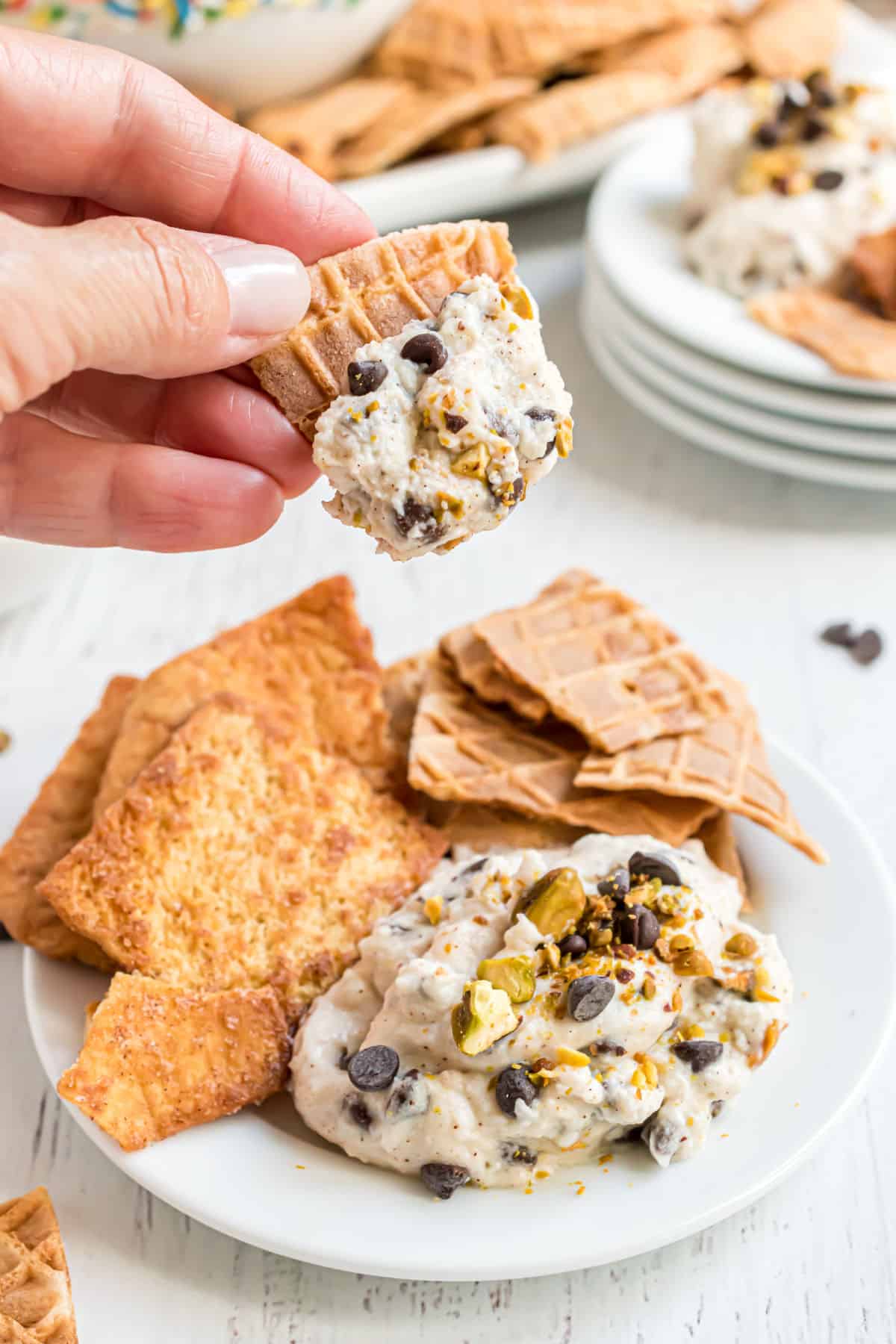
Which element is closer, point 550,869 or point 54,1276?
point 54,1276

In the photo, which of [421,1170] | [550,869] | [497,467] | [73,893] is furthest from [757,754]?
[73,893]

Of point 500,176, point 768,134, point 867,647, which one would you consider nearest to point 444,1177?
point 867,647

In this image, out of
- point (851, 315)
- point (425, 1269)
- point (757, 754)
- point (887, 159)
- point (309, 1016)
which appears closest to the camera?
point (425, 1269)

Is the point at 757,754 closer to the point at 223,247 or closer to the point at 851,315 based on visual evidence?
the point at 223,247

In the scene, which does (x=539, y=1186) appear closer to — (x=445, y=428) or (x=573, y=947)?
(x=573, y=947)

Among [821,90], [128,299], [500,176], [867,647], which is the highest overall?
[128,299]
